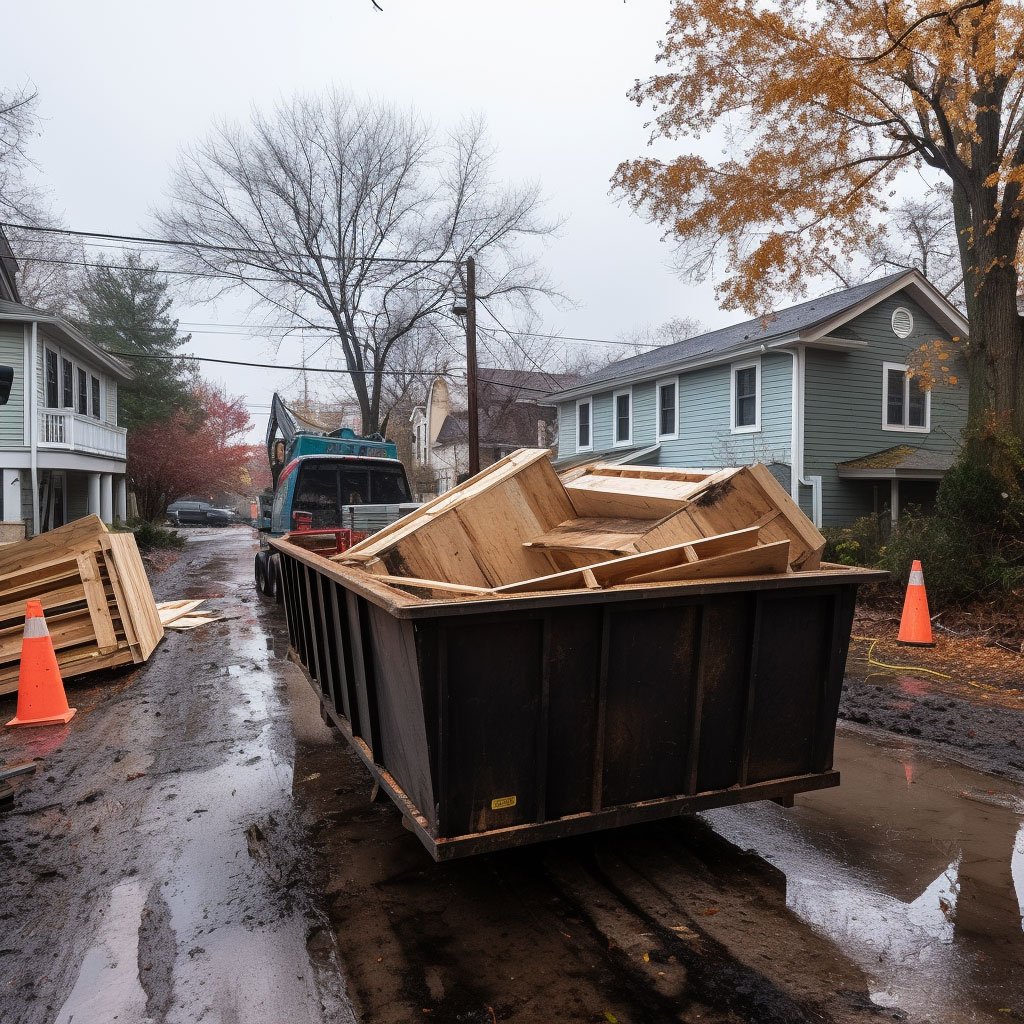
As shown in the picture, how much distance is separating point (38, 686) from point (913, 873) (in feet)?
21.3

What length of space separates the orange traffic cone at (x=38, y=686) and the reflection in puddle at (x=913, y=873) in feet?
17.8

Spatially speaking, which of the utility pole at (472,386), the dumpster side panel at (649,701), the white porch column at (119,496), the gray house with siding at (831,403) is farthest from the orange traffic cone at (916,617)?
the white porch column at (119,496)

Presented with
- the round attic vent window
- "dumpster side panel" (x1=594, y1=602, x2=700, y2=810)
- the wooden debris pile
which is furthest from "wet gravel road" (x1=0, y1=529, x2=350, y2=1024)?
the round attic vent window

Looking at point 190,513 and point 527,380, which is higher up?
point 527,380

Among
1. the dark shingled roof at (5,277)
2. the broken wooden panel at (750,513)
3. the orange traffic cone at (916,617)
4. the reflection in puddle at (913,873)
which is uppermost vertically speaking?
the dark shingled roof at (5,277)

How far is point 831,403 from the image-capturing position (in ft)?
57.0

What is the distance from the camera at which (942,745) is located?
5.50m

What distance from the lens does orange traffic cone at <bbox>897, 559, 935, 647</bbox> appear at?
349 inches

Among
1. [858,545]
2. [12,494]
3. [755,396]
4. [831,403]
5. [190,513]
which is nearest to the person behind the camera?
[858,545]

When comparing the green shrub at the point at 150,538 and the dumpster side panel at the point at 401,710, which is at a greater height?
the dumpster side panel at the point at 401,710

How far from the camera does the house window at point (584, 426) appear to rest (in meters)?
23.9

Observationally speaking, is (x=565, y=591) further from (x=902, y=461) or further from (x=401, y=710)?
(x=902, y=461)

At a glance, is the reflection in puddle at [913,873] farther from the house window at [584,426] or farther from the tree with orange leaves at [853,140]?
the house window at [584,426]

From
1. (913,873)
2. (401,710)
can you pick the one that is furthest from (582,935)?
(913,873)
